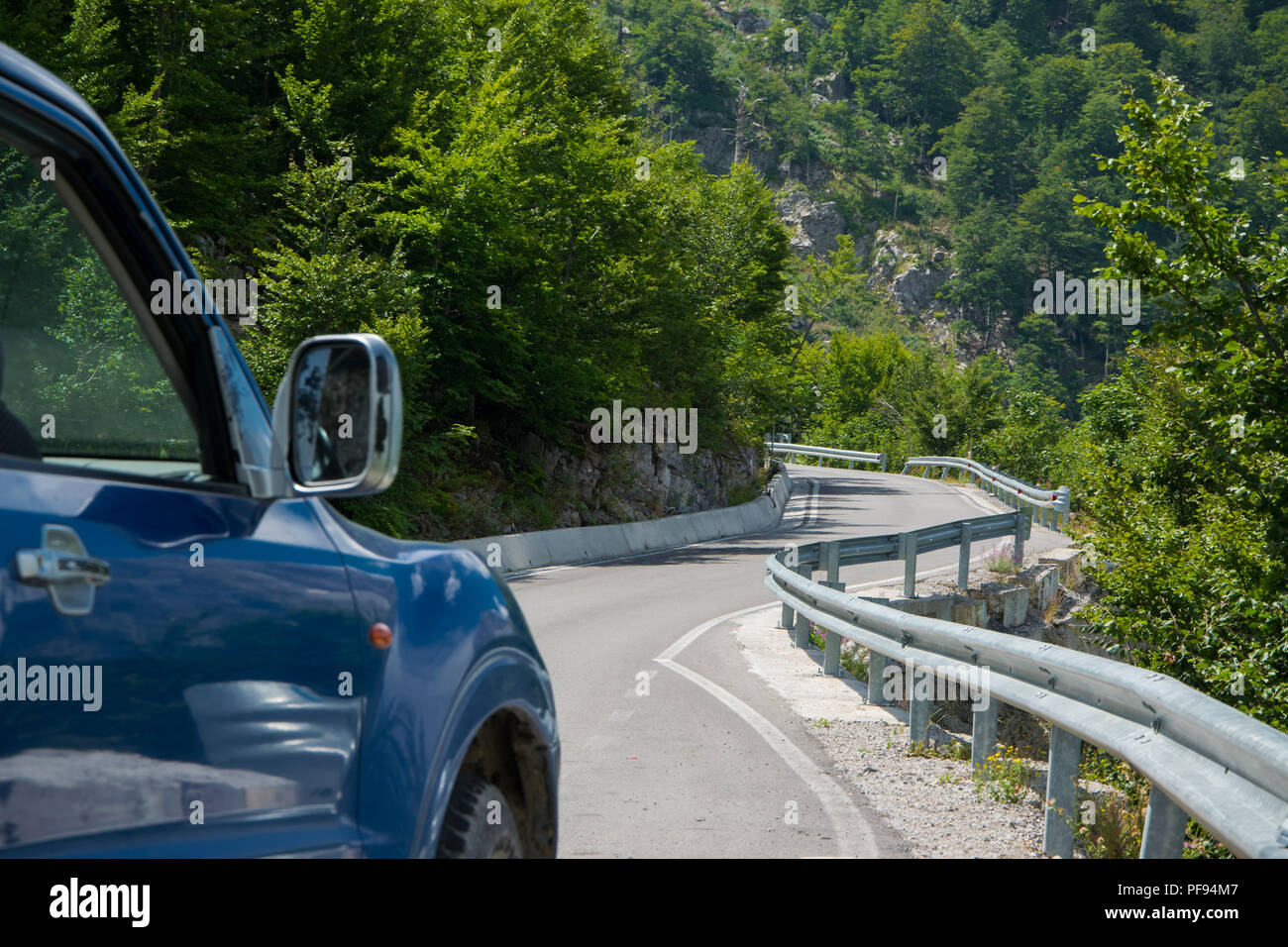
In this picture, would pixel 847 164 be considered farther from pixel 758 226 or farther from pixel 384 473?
pixel 384 473

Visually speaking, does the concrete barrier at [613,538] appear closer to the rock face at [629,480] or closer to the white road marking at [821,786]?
the rock face at [629,480]

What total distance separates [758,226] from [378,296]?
29471 millimetres

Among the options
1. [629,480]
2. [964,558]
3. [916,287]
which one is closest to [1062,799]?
[964,558]

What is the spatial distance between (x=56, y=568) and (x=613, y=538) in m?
→ 23.7

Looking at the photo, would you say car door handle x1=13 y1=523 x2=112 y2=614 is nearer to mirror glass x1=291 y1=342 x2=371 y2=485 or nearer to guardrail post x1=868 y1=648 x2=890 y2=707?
mirror glass x1=291 y1=342 x2=371 y2=485

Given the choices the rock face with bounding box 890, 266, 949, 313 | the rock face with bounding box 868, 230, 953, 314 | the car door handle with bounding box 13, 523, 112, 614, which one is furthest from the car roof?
the rock face with bounding box 890, 266, 949, 313

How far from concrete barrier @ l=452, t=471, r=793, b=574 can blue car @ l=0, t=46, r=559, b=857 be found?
13.6 meters

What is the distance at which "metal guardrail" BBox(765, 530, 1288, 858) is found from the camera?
355cm

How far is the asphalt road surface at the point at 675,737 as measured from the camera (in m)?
5.88

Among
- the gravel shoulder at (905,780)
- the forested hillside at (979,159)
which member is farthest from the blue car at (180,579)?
the forested hillside at (979,159)

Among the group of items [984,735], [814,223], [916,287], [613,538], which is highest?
[814,223]

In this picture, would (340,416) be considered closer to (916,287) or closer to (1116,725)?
(1116,725)

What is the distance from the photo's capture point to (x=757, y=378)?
41.9m

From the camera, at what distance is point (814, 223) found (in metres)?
166
